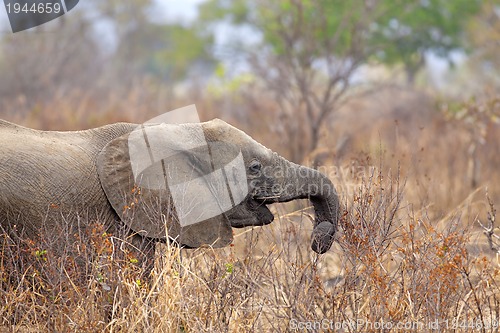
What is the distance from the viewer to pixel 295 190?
176 inches

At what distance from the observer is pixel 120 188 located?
427 cm

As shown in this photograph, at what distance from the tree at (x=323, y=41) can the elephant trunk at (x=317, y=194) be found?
4652 millimetres

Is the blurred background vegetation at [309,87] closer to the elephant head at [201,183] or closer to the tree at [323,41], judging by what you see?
the tree at [323,41]

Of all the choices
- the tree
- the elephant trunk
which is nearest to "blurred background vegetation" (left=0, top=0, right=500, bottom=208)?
the tree

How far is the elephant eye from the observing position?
4461mm

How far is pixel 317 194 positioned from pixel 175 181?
76cm

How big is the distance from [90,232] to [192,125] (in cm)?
91

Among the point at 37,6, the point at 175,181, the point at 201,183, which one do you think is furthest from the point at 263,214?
the point at 37,6

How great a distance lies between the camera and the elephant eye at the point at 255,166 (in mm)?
4461

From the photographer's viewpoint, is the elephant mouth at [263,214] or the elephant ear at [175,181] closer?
the elephant ear at [175,181]

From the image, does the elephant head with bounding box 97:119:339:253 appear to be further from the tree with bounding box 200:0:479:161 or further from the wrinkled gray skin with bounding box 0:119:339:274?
the tree with bounding box 200:0:479:161
